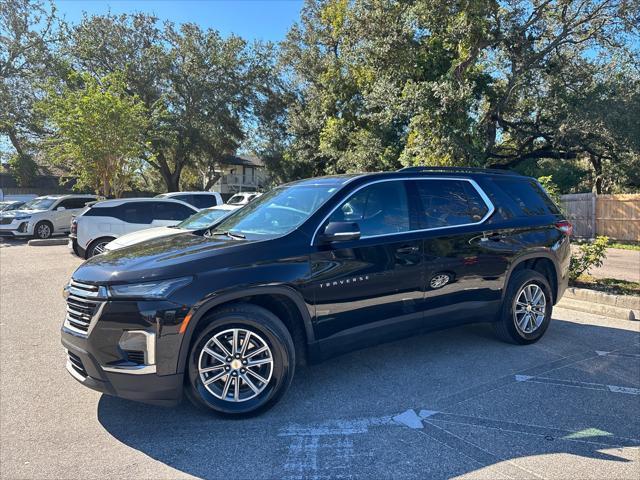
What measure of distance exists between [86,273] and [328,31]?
29318mm

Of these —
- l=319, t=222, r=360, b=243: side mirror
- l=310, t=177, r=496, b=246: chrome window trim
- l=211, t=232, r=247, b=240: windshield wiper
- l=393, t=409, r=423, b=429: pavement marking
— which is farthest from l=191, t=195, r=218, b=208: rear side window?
l=393, t=409, r=423, b=429: pavement marking

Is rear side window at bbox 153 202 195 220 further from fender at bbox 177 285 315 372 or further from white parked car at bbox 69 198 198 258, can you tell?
fender at bbox 177 285 315 372

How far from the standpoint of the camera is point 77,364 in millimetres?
3490

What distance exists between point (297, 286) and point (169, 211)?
28.9 ft

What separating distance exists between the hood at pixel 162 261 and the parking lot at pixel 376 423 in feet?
3.78

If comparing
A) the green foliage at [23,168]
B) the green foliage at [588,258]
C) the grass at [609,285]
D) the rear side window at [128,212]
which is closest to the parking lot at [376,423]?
the grass at [609,285]

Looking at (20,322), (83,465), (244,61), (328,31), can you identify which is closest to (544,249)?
(83,465)

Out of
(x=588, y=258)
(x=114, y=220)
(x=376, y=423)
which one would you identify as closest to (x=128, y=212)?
(x=114, y=220)

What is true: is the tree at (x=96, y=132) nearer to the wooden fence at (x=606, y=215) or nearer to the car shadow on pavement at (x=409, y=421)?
the car shadow on pavement at (x=409, y=421)

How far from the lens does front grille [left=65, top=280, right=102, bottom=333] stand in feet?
11.0

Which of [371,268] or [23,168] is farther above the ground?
[23,168]

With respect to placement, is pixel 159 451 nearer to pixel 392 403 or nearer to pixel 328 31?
pixel 392 403

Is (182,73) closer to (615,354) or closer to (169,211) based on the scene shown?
(169,211)

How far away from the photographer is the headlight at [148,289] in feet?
10.6
